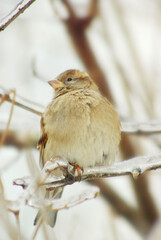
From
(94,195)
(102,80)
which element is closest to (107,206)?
(102,80)

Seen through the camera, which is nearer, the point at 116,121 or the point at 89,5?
the point at 116,121

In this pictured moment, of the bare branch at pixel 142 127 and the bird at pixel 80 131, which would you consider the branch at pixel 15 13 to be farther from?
the bare branch at pixel 142 127

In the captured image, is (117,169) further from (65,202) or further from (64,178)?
(65,202)

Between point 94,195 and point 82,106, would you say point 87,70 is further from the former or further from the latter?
point 94,195

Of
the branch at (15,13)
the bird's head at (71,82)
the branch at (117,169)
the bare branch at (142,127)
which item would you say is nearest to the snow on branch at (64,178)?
the branch at (117,169)

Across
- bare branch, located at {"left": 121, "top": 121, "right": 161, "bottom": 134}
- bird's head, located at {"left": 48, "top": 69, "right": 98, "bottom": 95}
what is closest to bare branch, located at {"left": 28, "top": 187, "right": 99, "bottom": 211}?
bare branch, located at {"left": 121, "top": 121, "right": 161, "bottom": 134}

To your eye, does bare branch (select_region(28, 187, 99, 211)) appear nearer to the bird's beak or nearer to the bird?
the bird
